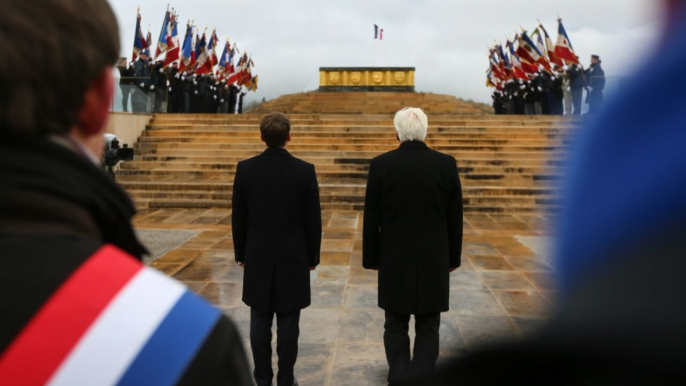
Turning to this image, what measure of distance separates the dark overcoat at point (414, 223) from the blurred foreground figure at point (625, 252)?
2.63 m

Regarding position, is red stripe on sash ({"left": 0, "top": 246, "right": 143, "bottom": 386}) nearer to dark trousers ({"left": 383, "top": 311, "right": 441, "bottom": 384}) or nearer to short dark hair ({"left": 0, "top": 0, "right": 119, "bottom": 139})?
short dark hair ({"left": 0, "top": 0, "right": 119, "bottom": 139})

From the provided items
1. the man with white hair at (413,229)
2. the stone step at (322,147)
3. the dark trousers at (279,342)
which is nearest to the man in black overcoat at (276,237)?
the dark trousers at (279,342)

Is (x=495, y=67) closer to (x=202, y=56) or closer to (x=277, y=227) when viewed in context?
(x=202, y=56)

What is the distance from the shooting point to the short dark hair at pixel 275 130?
3268 mm

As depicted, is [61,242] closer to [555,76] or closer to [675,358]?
[675,358]

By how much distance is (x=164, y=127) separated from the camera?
52.6 ft

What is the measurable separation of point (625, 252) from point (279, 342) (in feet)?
10.1

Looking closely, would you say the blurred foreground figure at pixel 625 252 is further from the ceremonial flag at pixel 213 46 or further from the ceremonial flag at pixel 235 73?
the ceremonial flag at pixel 235 73

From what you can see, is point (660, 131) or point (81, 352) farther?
point (81, 352)

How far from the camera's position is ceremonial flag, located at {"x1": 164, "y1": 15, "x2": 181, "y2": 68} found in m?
19.8

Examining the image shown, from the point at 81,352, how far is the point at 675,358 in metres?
0.61

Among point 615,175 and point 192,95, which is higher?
point 192,95

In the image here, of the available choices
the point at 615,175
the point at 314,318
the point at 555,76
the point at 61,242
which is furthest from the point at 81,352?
the point at 555,76

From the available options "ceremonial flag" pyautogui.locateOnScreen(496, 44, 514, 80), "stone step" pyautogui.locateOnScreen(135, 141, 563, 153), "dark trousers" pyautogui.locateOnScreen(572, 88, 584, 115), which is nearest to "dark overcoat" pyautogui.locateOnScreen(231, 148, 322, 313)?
"stone step" pyautogui.locateOnScreen(135, 141, 563, 153)
